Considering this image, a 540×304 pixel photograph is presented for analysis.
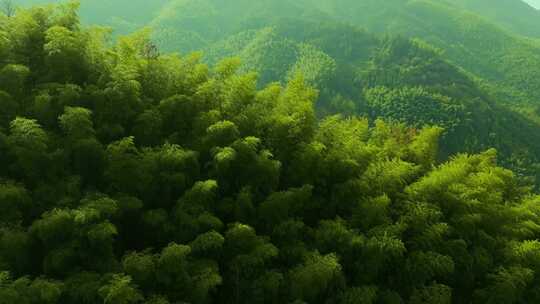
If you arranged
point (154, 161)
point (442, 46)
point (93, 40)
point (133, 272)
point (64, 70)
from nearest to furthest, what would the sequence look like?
1. point (133, 272)
2. point (154, 161)
3. point (64, 70)
4. point (93, 40)
5. point (442, 46)

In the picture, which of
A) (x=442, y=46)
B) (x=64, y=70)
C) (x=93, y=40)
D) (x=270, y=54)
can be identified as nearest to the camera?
(x=64, y=70)

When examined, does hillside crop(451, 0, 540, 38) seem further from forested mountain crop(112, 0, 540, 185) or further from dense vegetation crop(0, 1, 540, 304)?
dense vegetation crop(0, 1, 540, 304)

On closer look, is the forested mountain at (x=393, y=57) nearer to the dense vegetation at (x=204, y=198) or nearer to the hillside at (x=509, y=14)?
the dense vegetation at (x=204, y=198)

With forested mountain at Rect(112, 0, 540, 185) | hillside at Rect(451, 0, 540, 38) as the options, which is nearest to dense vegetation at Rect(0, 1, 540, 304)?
forested mountain at Rect(112, 0, 540, 185)

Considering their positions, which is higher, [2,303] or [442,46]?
[2,303]

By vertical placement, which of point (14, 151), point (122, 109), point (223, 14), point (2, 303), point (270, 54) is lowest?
point (223, 14)

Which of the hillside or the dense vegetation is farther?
the hillside

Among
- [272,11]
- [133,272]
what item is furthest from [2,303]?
[272,11]

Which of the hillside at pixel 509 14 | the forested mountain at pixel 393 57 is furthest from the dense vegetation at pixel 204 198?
the hillside at pixel 509 14

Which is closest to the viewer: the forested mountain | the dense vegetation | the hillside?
the dense vegetation

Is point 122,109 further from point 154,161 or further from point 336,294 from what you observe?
point 336,294
